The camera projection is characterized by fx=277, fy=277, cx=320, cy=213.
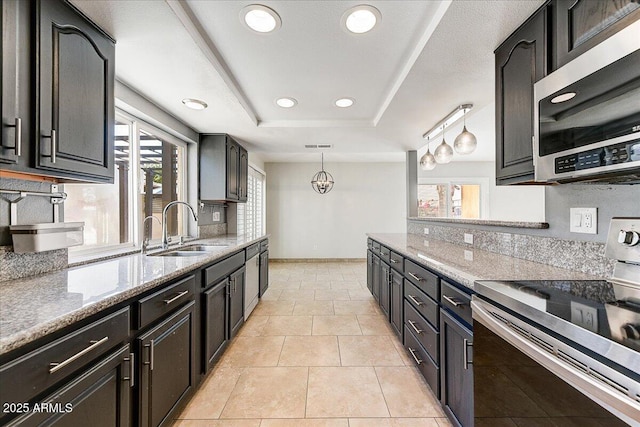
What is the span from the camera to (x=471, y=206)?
6.79 meters

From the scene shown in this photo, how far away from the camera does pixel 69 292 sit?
1.13 metres

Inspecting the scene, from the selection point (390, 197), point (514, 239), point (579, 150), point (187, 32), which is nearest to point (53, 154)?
point (187, 32)

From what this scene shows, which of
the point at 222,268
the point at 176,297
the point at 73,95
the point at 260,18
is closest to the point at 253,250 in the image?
the point at 222,268

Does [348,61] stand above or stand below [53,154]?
above

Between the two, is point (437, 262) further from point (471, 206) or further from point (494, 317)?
point (471, 206)

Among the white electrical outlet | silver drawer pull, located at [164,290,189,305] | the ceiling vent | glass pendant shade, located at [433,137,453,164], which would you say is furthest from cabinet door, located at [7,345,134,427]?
the ceiling vent

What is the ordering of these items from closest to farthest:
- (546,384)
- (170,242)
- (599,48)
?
(546,384) < (599,48) < (170,242)

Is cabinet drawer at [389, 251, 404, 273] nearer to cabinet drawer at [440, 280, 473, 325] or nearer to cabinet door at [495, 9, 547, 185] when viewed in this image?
cabinet drawer at [440, 280, 473, 325]

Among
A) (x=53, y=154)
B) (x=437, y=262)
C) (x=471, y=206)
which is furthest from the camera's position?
(x=471, y=206)

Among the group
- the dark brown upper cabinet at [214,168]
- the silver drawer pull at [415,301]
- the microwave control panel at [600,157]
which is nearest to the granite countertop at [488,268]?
the silver drawer pull at [415,301]

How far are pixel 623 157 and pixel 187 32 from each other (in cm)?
202

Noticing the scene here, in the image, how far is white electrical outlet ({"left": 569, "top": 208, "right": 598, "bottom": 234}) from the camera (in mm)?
1345

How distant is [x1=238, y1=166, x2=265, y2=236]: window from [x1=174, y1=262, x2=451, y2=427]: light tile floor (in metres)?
1.98

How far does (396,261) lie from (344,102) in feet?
5.40
